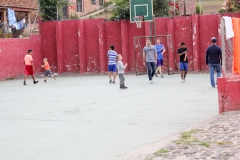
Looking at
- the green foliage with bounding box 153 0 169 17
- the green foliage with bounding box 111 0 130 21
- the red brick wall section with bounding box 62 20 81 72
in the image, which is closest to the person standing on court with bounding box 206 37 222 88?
the green foliage with bounding box 111 0 130 21

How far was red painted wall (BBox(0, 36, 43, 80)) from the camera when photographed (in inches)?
1143

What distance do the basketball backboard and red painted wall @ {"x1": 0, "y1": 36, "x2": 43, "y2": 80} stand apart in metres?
7.05

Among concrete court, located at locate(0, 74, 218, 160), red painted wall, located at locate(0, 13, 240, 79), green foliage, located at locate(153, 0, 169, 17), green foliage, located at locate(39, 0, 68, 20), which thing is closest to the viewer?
concrete court, located at locate(0, 74, 218, 160)

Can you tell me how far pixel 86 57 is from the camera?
31062mm

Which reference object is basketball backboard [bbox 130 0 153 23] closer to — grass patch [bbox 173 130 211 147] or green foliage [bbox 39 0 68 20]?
green foliage [bbox 39 0 68 20]

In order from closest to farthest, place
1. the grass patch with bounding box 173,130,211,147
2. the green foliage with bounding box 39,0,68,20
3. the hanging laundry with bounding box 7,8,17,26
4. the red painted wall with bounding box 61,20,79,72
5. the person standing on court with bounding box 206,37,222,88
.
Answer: the grass patch with bounding box 173,130,211,147, the person standing on court with bounding box 206,37,222,88, the red painted wall with bounding box 61,20,79,72, the green foliage with bounding box 39,0,68,20, the hanging laundry with bounding box 7,8,17,26

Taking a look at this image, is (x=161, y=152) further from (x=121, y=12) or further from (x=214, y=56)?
(x=121, y=12)

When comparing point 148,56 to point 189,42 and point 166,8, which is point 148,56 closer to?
point 189,42

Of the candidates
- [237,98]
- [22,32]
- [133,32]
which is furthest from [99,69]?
[237,98]

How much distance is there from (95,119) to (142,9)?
55.9 feet

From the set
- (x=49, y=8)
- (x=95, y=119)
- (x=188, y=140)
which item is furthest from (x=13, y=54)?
(x=188, y=140)

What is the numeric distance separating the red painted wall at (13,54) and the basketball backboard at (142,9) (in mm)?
7046

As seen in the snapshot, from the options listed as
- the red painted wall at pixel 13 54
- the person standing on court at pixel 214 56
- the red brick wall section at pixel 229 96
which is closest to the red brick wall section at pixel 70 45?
the red painted wall at pixel 13 54

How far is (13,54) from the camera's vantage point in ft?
97.7
